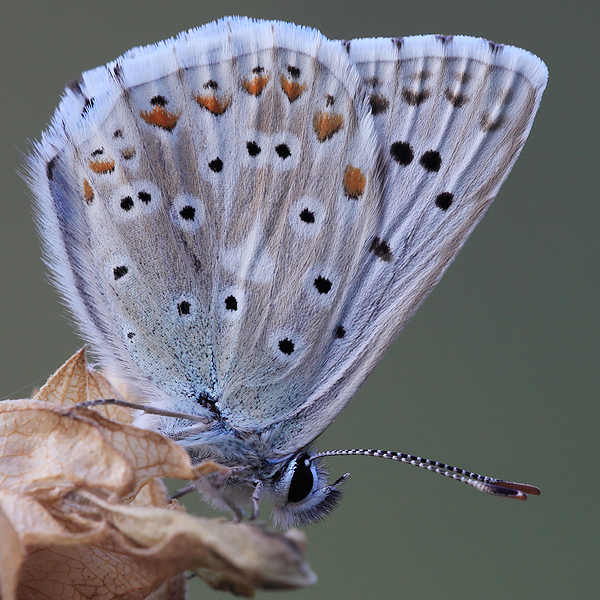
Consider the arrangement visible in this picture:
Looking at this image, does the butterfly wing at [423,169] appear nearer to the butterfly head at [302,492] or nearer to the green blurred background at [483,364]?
the butterfly head at [302,492]

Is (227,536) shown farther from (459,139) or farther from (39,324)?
(39,324)

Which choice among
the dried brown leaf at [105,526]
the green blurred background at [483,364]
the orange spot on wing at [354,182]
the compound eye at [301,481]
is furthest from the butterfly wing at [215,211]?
the green blurred background at [483,364]

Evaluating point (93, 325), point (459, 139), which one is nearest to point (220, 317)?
point (93, 325)

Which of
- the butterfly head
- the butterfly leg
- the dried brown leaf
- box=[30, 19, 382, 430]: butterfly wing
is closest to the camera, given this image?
the dried brown leaf

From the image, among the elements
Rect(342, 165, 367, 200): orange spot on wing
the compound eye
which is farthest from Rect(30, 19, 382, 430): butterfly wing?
the compound eye

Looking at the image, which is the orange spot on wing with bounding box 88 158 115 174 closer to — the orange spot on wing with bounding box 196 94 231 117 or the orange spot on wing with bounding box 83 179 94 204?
the orange spot on wing with bounding box 83 179 94 204

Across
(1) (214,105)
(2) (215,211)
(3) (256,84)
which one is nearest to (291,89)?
(3) (256,84)

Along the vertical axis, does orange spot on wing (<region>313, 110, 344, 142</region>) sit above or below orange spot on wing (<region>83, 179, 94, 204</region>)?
above

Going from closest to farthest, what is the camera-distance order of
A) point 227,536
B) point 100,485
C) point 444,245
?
point 227,536 < point 100,485 < point 444,245
